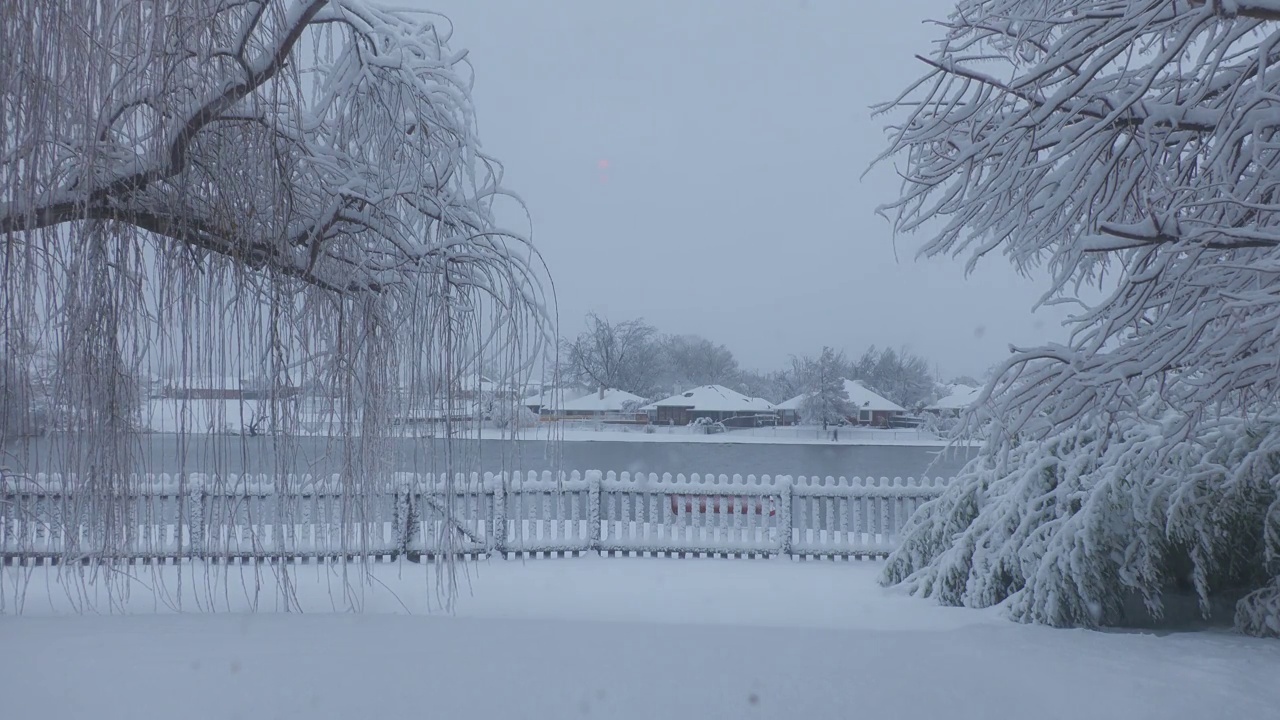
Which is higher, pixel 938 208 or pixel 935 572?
pixel 938 208

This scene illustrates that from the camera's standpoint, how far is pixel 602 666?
400cm

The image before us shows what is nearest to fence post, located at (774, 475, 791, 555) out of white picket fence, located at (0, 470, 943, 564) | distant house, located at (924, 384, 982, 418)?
white picket fence, located at (0, 470, 943, 564)

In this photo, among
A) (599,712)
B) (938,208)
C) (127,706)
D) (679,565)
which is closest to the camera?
(127,706)

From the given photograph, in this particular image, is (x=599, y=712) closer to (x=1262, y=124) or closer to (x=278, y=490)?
(x=278, y=490)

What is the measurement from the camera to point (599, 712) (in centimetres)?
348

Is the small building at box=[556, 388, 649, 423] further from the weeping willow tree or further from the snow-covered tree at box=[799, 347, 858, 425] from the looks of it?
the weeping willow tree

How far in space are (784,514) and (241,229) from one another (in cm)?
683

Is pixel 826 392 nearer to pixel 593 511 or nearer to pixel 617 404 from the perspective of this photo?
pixel 617 404

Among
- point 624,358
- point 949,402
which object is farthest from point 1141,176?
point 624,358

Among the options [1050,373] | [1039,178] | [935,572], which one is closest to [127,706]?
[1050,373]

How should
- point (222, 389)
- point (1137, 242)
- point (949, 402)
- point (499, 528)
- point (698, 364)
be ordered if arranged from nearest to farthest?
1. point (1137, 242)
2. point (222, 389)
3. point (499, 528)
4. point (949, 402)
5. point (698, 364)

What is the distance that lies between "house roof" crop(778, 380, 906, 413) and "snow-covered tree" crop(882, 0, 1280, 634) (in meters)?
34.5

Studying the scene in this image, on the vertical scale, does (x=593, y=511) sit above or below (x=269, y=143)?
below

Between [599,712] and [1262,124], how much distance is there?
354 cm
